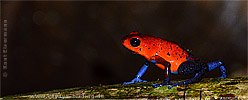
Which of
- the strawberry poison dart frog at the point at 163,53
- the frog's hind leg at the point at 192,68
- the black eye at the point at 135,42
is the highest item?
the black eye at the point at 135,42

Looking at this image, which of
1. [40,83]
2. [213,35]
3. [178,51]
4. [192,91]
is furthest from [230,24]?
[40,83]

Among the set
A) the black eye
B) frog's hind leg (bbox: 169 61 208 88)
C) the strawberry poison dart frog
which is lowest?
frog's hind leg (bbox: 169 61 208 88)

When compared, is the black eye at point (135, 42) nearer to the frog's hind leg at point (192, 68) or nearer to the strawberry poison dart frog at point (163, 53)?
the strawberry poison dart frog at point (163, 53)

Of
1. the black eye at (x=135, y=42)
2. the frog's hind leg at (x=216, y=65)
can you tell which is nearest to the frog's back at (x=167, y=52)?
the black eye at (x=135, y=42)

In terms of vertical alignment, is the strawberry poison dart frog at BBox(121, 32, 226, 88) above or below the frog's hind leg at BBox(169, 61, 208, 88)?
above

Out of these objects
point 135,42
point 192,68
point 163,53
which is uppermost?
point 135,42

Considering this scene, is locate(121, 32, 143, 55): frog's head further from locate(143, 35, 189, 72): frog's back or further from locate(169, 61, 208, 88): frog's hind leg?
locate(169, 61, 208, 88): frog's hind leg

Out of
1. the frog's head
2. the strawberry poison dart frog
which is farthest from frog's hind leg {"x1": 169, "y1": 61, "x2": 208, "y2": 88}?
the frog's head

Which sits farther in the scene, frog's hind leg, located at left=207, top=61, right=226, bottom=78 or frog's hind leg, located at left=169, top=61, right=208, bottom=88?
frog's hind leg, located at left=207, top=61, right=226, bottom=78

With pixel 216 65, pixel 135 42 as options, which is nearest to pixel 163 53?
pixel 135 42

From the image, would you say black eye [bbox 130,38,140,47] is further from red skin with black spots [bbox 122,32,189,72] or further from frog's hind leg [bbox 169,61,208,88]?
frog's hind leg [bbox 169,61,208,88]

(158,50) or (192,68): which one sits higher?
(158,50)

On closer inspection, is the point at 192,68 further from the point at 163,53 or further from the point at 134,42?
the point at 134,42
